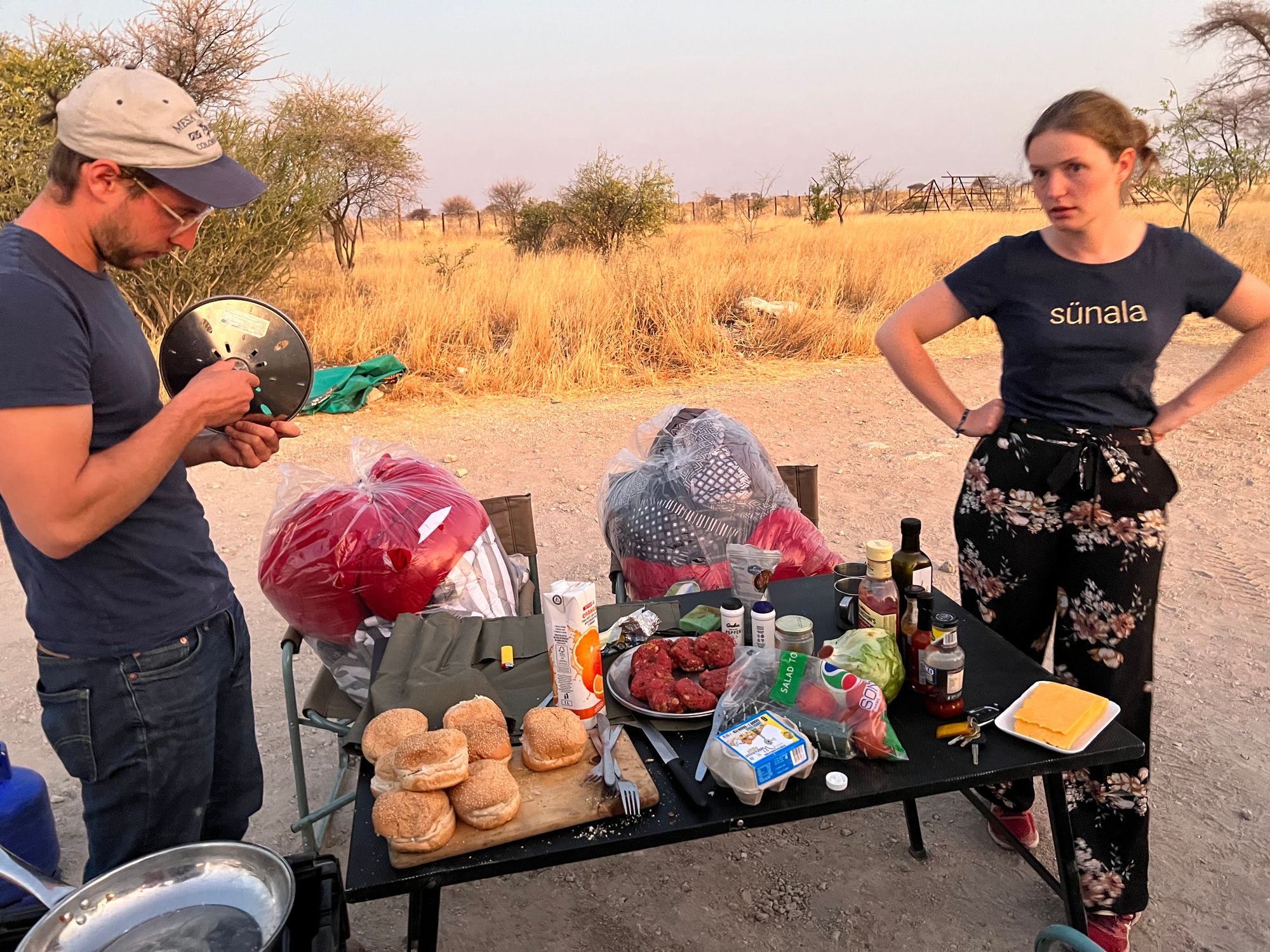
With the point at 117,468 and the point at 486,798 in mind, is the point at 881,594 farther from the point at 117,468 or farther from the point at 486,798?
the point at 117,468

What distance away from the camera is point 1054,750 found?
64.0 inches

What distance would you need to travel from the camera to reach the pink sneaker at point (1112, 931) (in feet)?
6.97

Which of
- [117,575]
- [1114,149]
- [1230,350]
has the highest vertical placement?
[1114,149]

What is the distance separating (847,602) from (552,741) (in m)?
0.92

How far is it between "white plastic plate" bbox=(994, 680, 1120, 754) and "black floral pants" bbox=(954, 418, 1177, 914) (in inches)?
17.1

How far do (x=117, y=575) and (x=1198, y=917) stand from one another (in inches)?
111

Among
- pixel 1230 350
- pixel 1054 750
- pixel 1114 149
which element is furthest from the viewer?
pixel 1230 350

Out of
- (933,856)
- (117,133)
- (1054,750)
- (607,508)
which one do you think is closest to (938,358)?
(607,508)

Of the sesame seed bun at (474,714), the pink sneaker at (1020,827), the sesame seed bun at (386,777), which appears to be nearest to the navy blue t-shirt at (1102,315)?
the pink sneaker at (1020,827)

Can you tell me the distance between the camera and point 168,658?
5.75ft

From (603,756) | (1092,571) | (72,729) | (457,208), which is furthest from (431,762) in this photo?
(457,208)

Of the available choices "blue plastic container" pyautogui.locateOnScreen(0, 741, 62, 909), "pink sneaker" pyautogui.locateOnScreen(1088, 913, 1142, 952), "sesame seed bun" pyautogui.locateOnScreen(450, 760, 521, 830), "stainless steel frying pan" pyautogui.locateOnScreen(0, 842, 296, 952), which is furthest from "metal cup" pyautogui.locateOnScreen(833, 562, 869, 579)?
"blue plastic container" pyautogui.locateOnScreen(0, 741, 62, 909)

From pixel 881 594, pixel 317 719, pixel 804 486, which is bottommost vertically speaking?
pixel 317 719

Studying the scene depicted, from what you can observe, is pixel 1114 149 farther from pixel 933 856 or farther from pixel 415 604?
pixel 415 604
